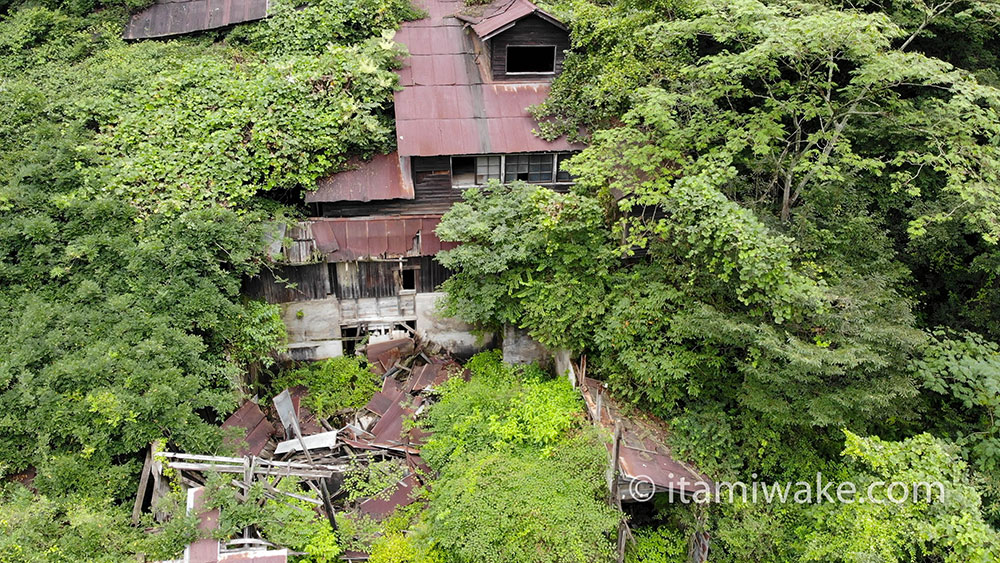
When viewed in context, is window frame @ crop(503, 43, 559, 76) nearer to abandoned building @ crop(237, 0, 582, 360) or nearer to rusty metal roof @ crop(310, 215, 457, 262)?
abandoned building @ crop(237, 0, 582, 360)

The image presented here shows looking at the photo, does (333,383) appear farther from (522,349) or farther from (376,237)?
(522,349)

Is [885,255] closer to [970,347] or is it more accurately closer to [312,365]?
[970,347]

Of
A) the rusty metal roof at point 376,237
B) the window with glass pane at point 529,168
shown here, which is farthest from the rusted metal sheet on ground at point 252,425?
the window with glass pane at point 529,168

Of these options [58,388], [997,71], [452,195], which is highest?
[997,71]

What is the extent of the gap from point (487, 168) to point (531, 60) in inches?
142

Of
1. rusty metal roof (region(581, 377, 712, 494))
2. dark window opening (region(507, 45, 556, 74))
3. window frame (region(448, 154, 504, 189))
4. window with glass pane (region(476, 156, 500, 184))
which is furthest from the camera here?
dark window opening (region(507, 45, 556, 74))

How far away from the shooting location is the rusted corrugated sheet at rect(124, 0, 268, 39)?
19047 mm

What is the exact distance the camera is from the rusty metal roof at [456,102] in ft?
53.4

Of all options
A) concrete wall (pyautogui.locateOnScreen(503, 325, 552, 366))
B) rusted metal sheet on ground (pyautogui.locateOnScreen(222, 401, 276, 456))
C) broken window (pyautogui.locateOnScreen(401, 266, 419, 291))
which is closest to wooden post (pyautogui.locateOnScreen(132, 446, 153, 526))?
rusted metal sheet on ground (pyautogui.locateOnScreen(222, 401, 276, 456))

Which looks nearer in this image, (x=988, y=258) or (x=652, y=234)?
(x=988, y=258)

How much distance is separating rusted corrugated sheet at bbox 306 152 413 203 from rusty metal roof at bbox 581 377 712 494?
747cm

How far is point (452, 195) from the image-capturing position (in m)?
17.2

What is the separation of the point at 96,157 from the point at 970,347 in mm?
19661

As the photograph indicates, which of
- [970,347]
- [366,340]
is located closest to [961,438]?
[970,347]
